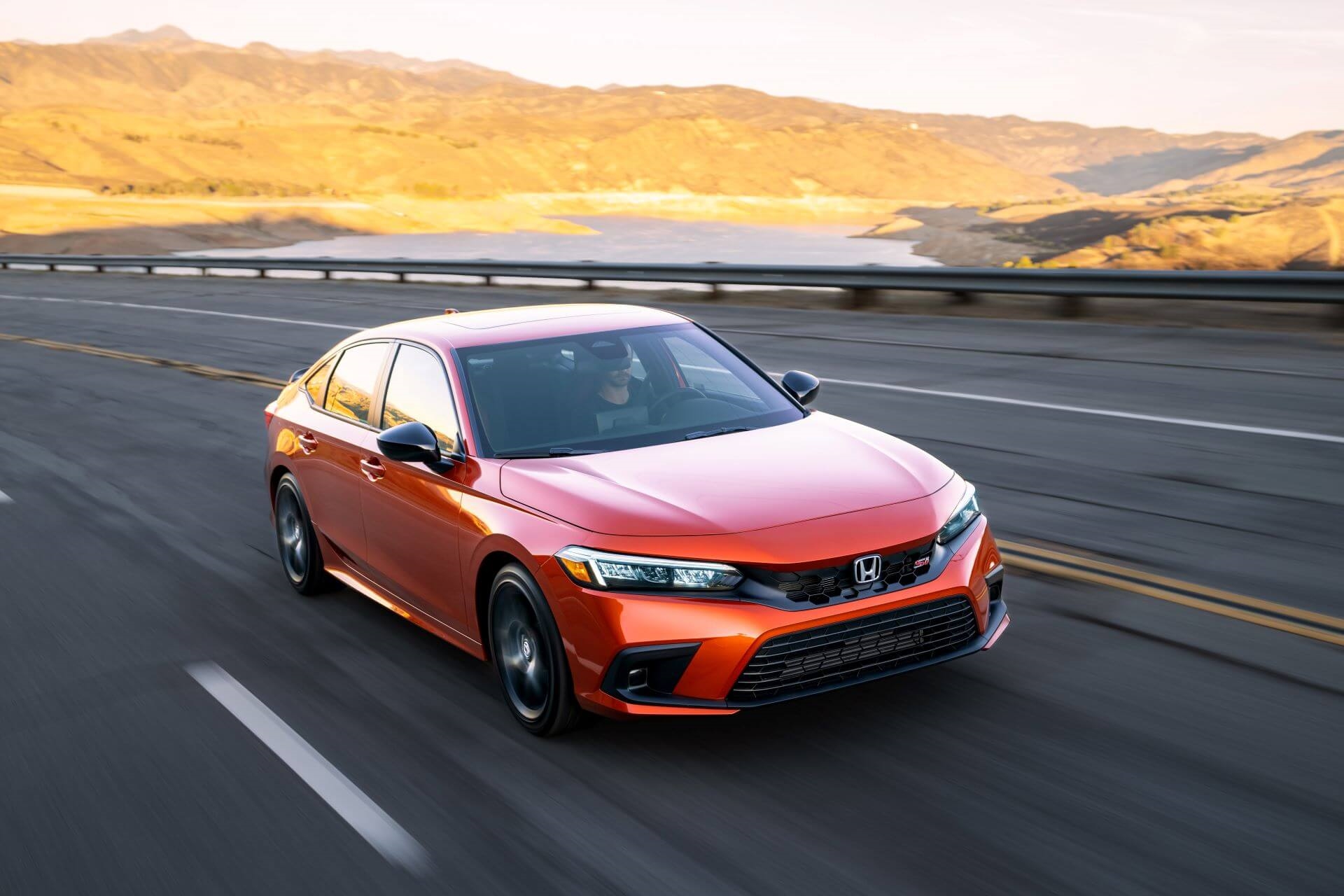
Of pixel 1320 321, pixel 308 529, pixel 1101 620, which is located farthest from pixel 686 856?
pixel 1320 321

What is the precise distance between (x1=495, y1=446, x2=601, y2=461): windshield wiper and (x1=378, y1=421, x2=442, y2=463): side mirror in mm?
281

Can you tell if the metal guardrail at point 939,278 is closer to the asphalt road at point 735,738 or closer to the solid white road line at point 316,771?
the asphalt road at point 735,738

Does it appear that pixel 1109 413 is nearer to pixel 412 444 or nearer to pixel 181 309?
pixel 412 444

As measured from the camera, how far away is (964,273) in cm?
1917

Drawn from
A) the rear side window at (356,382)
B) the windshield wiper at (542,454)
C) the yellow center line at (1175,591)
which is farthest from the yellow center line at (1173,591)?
the rear side window at (356,382)

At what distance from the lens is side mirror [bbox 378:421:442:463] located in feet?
18.4

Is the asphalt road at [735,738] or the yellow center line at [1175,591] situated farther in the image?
the yellow center line at [1175,591]

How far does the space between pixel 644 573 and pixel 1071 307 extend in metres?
14.5

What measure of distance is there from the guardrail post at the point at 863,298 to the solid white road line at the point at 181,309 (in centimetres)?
740

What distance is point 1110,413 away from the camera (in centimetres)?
1128

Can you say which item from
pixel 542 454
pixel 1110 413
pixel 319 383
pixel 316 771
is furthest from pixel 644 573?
pixel 1110 413

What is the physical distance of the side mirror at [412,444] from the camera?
18.4 feet

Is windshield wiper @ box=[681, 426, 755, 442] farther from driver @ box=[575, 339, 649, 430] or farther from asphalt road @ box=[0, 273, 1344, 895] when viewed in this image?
asphalt road @ box=[0, 273, 1344, 895]

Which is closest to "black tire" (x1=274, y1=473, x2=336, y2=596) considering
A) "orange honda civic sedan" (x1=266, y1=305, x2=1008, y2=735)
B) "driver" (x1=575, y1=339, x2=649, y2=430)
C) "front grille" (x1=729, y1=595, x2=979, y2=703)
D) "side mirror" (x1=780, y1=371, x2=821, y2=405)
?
"orange honda civic sedan" (x1=266, y1=305, x2=1008, y2=735)
